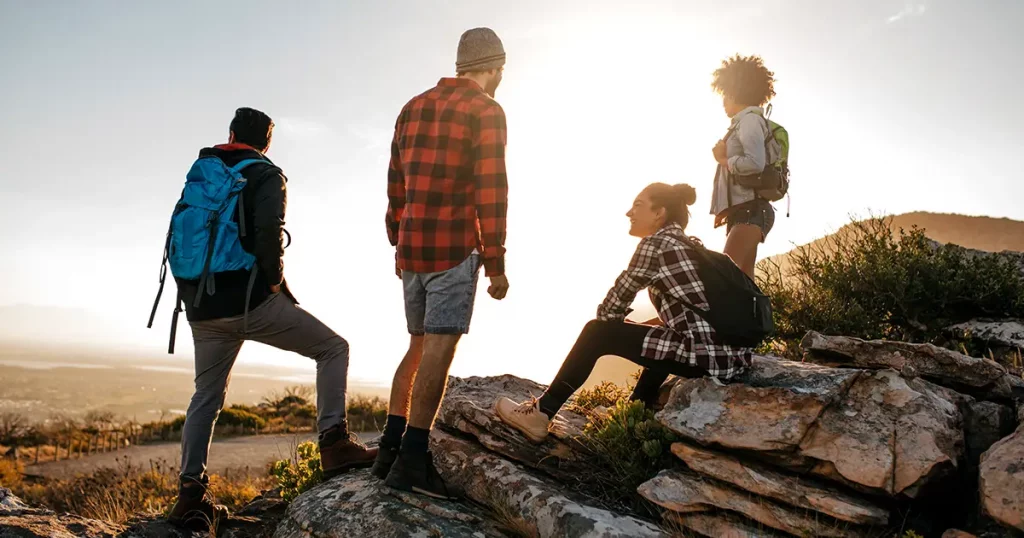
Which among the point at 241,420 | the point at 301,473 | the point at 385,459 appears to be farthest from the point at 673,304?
the point at 241,420

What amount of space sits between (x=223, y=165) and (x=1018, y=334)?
293 inches

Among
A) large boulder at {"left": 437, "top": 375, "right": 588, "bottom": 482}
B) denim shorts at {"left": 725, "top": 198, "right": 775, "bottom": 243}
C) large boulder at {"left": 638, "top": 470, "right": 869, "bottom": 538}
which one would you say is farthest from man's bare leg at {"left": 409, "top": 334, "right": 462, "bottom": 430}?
denim shorts at {"left": 725, "top": 198, "right": 775, "bottom": 243}

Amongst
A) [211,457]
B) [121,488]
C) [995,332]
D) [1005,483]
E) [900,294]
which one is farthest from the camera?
[211,457]

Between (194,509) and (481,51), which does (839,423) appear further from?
(194,509)

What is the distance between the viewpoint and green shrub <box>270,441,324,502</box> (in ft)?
16.3

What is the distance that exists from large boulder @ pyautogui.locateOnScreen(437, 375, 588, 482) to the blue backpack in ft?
6.38

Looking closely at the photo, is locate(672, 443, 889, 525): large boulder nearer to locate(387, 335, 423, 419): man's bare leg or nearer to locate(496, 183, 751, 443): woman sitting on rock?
locate(496, 183, 751, 443): woman sitting on rock

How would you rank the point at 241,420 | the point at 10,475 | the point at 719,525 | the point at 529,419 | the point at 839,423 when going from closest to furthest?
the point at 719,525, the point at 839,423, the point at 529,419, the point at 10,475, the point at 241,420

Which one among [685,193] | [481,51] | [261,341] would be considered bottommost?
[261,341]

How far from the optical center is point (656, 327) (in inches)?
158

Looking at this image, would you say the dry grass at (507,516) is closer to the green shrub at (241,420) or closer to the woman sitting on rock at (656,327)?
the woman sitting on rock at (656,327)

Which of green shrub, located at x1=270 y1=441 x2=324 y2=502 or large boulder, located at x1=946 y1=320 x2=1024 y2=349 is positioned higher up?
large boulder, located at x1=946 y1=320 x2=1024 y2=349

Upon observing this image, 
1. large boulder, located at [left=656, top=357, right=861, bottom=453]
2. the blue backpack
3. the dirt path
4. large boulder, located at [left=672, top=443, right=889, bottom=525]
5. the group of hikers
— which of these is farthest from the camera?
the dirt path

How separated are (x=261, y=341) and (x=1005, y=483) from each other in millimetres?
4452
